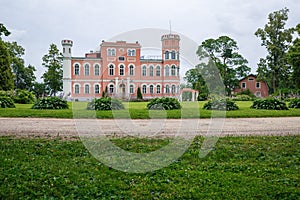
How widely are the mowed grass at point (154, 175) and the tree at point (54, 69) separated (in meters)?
45.7

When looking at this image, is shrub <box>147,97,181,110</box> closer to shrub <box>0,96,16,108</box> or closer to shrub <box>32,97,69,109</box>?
shrub <box>32,97,69,109</box>

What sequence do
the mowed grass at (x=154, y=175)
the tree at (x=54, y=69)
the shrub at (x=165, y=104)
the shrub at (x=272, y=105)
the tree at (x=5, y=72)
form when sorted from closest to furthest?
the mowed grass at (x=154, y=175) < the shrub at (x=165, y=104) < the shrub at (x=272, y=105) < the tree at (x=5, y=72) < the tree at (x=54, y=69)

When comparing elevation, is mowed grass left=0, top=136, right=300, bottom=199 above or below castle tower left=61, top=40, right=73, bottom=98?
below

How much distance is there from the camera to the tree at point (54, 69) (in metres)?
49.8

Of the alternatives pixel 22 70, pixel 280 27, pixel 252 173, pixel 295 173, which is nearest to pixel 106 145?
pixel 252 173

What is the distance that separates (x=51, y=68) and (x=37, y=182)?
49461mm

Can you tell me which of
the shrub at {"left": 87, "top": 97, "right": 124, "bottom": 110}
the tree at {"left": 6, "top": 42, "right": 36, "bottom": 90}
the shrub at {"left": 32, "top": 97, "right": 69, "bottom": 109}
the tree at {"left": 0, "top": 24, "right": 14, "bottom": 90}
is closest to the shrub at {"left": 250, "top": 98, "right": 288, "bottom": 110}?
the shrub at {"left": 87, "top": 97, "right": 124, "bottom": 110}

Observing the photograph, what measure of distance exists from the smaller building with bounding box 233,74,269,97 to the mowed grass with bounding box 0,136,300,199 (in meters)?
52.5

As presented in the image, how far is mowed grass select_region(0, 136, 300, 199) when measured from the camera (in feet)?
12.9

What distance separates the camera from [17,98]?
79.4 ft

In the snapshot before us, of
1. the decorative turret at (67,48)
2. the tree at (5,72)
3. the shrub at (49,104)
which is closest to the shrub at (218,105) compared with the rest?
the shrub at (49,104)

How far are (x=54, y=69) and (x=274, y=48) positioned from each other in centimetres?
3733

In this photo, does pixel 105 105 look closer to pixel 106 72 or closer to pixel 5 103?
pixel 5 103

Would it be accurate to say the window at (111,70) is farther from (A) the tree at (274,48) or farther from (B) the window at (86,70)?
(A) the tree at (274,48)
